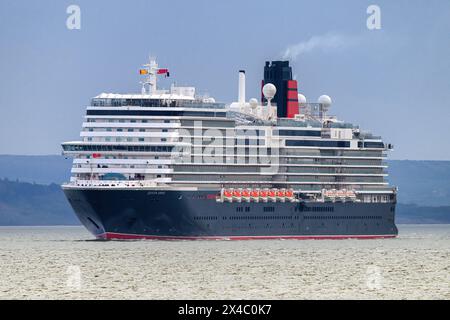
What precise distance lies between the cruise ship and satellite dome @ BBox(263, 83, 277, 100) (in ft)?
0.44

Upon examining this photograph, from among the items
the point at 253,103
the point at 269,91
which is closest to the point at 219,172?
the point at 253,103

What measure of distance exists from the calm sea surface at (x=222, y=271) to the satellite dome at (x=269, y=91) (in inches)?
848

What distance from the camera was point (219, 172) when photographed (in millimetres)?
128125

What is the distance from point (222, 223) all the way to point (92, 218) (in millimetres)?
11087

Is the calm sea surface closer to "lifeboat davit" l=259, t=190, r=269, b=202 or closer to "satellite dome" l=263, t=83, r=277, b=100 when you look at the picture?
"lifeboat davit" l=259, t=190, r=269, b=202

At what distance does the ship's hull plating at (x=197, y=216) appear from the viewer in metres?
121

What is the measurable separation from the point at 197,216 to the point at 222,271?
121 ft

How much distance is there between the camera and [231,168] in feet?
424

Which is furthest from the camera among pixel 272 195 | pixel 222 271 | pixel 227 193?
pixel 272 195

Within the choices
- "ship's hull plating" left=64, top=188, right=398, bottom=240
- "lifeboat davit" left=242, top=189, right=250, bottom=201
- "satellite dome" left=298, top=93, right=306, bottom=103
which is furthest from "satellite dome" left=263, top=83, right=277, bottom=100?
"lifeboat davit" left=242, top=189, right=250, bottom=201

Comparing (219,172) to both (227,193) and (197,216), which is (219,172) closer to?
(227,193)

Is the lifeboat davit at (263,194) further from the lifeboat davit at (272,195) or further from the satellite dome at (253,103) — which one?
the satellite dome at (253,103)
